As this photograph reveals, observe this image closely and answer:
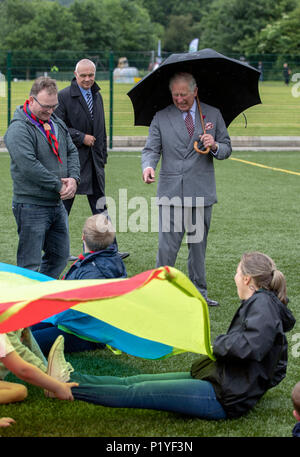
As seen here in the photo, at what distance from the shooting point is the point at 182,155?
19.9 feet

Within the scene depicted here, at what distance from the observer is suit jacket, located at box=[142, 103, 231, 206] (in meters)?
6.06

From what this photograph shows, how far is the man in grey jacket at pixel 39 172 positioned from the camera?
5500 millimetres

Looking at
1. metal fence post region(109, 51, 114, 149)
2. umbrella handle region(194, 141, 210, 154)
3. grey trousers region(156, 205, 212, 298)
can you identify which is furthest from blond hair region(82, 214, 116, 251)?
metal fence post region(109, 51, 114, 149)

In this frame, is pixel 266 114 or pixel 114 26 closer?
pixel 266 114

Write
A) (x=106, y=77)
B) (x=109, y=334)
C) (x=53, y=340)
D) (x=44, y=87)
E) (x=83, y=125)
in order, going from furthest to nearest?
(x=106, y=77) < (x=83, y=125) < (x=44, y=87) < (x=53, y=340) < (x=109, y=334)

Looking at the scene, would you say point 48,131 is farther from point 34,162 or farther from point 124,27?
point 124,27

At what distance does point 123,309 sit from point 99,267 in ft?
2.49

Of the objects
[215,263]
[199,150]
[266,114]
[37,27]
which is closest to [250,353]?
[199,150]

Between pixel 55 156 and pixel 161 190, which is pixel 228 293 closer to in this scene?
pixel 161 190

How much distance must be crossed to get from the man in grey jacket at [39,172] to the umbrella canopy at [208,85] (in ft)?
2.51

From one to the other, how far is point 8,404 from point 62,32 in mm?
80249

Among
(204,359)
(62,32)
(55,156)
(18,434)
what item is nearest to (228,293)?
(55,156)

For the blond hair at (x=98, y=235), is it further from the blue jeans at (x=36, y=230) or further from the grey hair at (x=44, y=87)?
the grey hair at (x=44, y=87)

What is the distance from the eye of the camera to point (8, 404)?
4.17 meters
